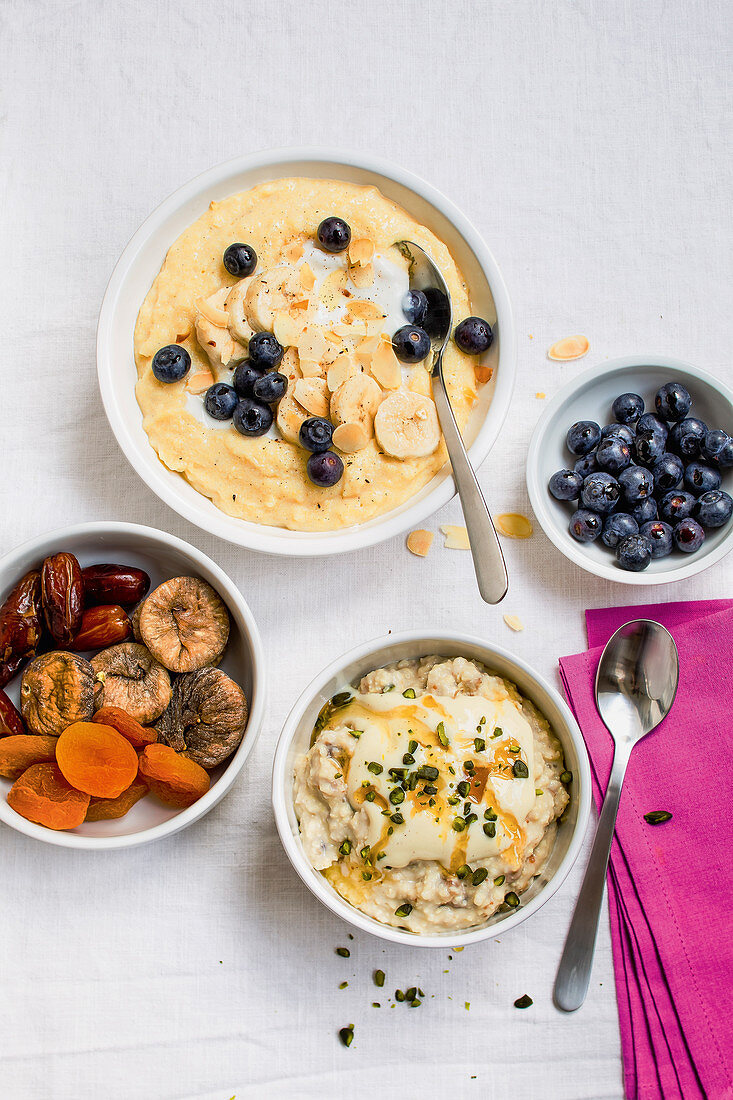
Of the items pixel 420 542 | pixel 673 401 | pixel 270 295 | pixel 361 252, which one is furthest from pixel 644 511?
pixel 270 295

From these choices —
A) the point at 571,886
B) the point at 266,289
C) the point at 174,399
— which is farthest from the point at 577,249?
the point at 571,886

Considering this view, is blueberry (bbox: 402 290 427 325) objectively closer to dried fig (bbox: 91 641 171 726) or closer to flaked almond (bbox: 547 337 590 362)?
flaked almond (bbox: 547 337 590 362)

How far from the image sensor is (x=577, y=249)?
222cm

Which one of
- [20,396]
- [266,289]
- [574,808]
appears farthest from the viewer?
[20,396]

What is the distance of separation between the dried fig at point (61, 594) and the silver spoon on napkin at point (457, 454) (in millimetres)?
868

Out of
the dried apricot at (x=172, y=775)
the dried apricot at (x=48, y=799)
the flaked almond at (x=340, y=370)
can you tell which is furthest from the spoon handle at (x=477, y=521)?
the dried apricot at (x=48, y=799)

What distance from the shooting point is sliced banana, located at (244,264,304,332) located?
191 centimetres

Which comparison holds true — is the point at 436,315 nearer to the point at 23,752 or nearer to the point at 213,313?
the point at 213,313

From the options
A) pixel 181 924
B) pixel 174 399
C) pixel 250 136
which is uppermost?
pixel 250 136

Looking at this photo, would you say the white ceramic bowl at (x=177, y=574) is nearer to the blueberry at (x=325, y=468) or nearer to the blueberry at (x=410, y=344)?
the blueberry at (x=325, y=468)

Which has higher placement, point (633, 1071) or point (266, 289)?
point (266, 289)

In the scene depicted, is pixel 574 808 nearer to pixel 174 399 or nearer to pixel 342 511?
pixel 342 511

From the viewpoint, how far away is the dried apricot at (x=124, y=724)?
1.80 m

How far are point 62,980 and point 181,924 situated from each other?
31 cm
